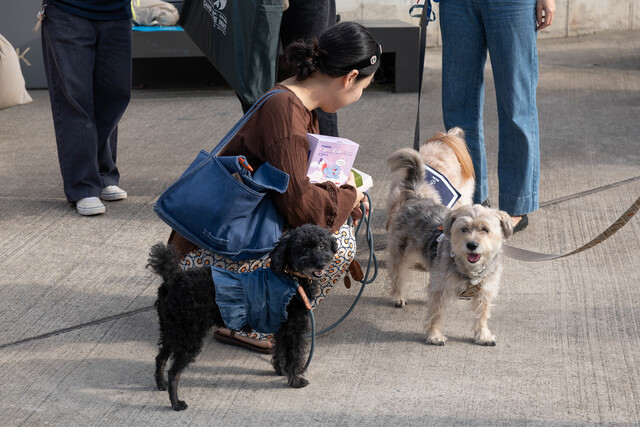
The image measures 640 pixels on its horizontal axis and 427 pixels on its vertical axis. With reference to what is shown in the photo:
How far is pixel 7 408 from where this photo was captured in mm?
3023

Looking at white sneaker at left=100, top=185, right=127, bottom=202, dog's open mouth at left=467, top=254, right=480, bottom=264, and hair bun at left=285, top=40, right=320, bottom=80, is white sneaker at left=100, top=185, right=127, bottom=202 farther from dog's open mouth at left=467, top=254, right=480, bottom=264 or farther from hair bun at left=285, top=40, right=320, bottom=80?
dog's open mouth at left=467, top=254, right=480, bottom=264

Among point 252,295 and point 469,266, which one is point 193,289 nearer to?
point 252,295

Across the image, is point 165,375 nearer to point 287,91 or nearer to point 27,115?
point 287,91

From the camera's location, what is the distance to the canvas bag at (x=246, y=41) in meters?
A: 4.23

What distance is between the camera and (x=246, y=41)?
4.29m

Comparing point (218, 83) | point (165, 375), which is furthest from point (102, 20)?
point (218, 83)

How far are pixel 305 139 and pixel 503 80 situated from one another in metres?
1.71

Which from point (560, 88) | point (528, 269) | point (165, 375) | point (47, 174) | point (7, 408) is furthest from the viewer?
point (560, 88)

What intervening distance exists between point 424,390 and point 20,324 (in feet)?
6.66

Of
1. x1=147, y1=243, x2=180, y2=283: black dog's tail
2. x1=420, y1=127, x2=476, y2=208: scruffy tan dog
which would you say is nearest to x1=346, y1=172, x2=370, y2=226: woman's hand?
x1=420, y1=127, x2=476, y2=208: scruffy tan dog

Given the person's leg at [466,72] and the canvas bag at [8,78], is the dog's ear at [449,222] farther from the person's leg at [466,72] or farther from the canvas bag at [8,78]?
the canvas bag at [8,78]

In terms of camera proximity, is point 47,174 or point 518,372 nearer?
point 518,372

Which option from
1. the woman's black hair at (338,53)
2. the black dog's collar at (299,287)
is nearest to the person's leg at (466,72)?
the woman's black hair at (338,53)

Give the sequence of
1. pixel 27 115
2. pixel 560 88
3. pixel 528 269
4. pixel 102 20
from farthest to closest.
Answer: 1. pixel 560 88
2. pixel 27 115
3. pixel 102 20
4. pixel 528 269
